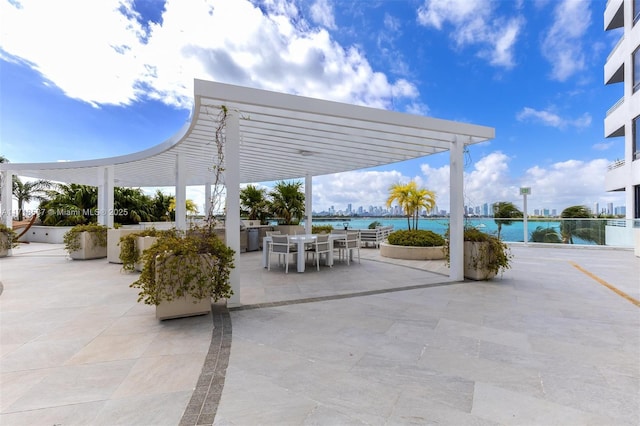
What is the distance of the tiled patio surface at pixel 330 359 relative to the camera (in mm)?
1830

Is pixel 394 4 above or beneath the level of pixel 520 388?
above

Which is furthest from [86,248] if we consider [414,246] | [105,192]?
[414,246]

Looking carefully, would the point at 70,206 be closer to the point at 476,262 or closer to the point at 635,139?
the point at 476,262

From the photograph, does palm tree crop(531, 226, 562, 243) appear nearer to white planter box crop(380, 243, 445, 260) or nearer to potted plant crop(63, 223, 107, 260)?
white planter box crop(380, 243, 445, 260)

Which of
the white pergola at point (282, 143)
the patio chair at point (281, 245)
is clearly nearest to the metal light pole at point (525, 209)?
the white pergola at point (282, 143)

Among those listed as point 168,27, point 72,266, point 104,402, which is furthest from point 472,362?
point 72,266

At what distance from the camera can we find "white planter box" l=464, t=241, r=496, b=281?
5641 mm

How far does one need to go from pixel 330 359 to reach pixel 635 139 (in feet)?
50.1

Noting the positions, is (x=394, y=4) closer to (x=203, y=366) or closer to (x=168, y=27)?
(x=168, y=27)

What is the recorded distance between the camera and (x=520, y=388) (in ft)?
6.82

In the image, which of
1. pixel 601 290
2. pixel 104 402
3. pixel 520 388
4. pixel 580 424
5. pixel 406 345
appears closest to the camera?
pixel 580 424

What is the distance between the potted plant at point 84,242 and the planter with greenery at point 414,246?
27.8ft

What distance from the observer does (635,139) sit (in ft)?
36.3

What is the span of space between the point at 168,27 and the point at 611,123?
17367 millimetres
